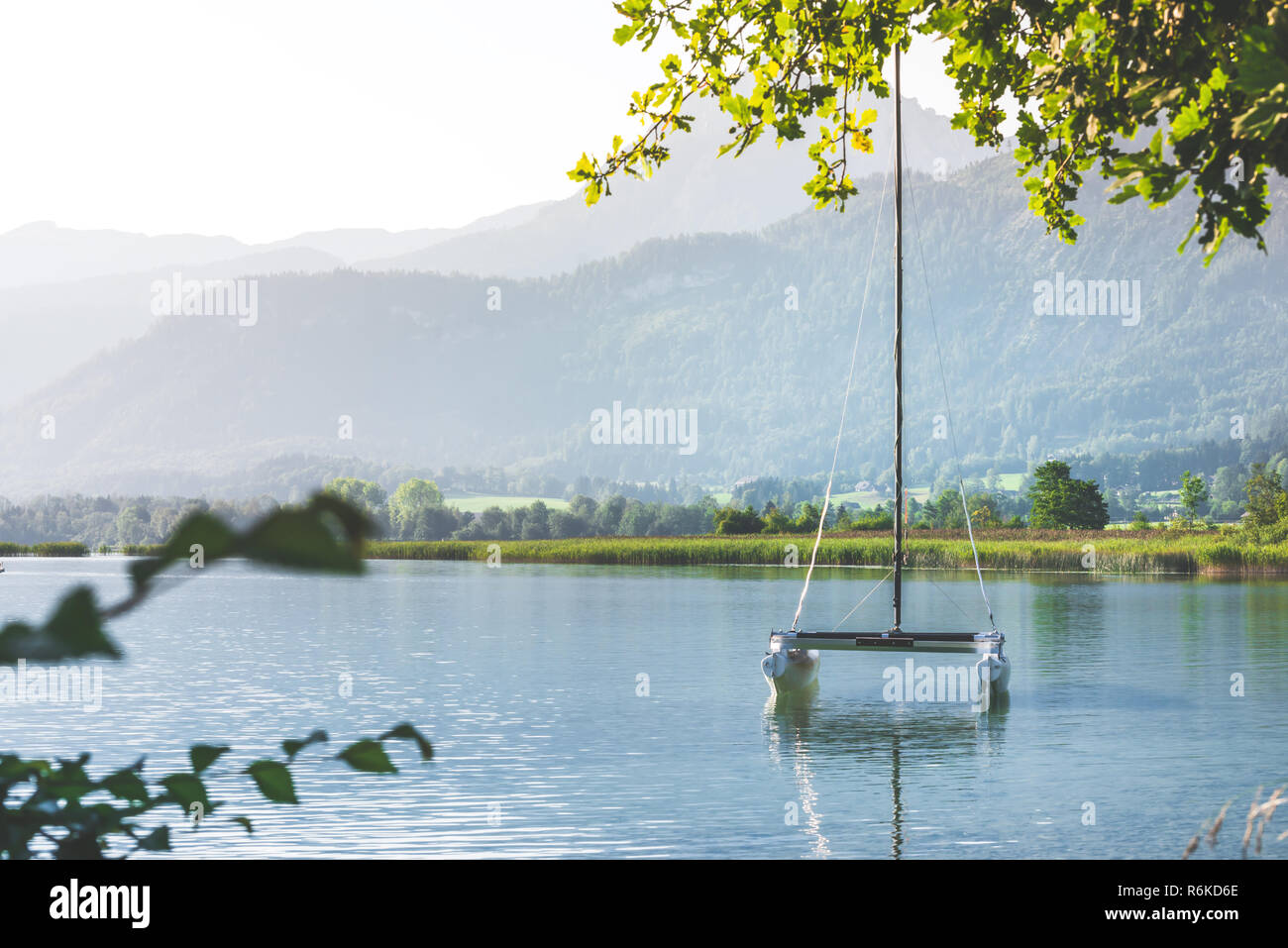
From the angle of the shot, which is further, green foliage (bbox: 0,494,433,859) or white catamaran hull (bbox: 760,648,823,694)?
white catamaran hull (bbox: 760,648,823,694)

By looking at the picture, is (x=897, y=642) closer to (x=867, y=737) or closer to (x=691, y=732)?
(x=867, y=737)

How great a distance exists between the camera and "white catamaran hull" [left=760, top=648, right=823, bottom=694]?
2514cm

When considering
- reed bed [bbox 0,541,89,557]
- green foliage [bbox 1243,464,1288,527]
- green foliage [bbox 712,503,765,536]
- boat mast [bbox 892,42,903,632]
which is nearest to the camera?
boat mast [bbox 892,42,903,632]

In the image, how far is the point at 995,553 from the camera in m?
75.7

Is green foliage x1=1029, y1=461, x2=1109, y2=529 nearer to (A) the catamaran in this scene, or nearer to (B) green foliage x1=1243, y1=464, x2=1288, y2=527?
(B) green foliage x1=1243, y1=464, x2=1288, y2=527

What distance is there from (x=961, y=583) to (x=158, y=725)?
52.3m

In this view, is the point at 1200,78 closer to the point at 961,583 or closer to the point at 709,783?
the point at 709,783

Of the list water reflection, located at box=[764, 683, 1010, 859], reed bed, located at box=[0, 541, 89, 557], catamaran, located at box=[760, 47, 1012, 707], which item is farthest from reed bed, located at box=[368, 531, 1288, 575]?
reed bed, located at box=[0, 541, 89, 557]

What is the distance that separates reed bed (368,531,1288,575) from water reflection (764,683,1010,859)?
46175 mm

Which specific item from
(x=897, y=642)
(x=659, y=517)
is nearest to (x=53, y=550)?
(x=659, y=517)

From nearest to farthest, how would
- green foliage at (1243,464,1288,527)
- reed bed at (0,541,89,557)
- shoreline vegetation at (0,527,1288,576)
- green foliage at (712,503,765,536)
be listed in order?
shoreline vegetation at (0,527,1288,576) → green foliage at (1243,464,1288,527) → green foliage at (712,503,765,536) → reed bed at (0,541,89,557)

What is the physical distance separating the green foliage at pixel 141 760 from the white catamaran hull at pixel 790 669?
23.5 m
